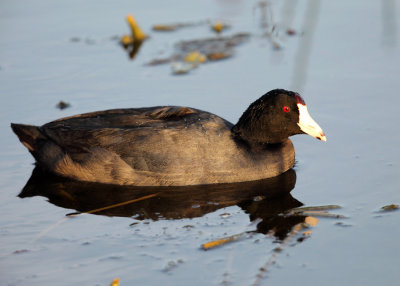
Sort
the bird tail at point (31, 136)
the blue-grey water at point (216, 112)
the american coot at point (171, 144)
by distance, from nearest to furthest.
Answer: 1. the blue-grey water at point (216, 112)
2. the american coot at point (171, 144)
3. the bird tail at point (31, 136)

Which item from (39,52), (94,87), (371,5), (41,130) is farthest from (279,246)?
(371,5)

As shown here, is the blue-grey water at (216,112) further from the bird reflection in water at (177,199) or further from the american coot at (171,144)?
the american coot at (171,144)

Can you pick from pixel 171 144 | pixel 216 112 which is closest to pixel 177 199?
pixel 171 144

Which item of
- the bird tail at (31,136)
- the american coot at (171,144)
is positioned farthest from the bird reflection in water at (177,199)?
the bird tail at (31,136)

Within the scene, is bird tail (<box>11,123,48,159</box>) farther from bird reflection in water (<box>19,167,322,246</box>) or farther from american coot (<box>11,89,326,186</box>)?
bird reflection in water (<box>19,167,322,246</box>)

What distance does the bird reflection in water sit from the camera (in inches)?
242

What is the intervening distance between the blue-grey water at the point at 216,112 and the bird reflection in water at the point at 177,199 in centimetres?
11

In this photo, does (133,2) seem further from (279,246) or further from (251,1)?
(279,246)

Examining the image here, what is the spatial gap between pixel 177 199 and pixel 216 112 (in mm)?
1994

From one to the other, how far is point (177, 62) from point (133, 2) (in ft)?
9.41

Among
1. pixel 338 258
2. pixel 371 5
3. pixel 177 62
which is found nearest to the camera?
pixel 338 258

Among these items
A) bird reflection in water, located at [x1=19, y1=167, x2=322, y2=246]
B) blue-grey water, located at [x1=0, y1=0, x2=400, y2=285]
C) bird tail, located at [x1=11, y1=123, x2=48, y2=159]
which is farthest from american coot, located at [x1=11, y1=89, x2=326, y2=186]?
blue-grey water, located at [x1=0, y1=0, x2=400, y2=285]

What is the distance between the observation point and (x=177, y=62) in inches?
390

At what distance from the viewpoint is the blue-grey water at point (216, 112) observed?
5074 millimetres
